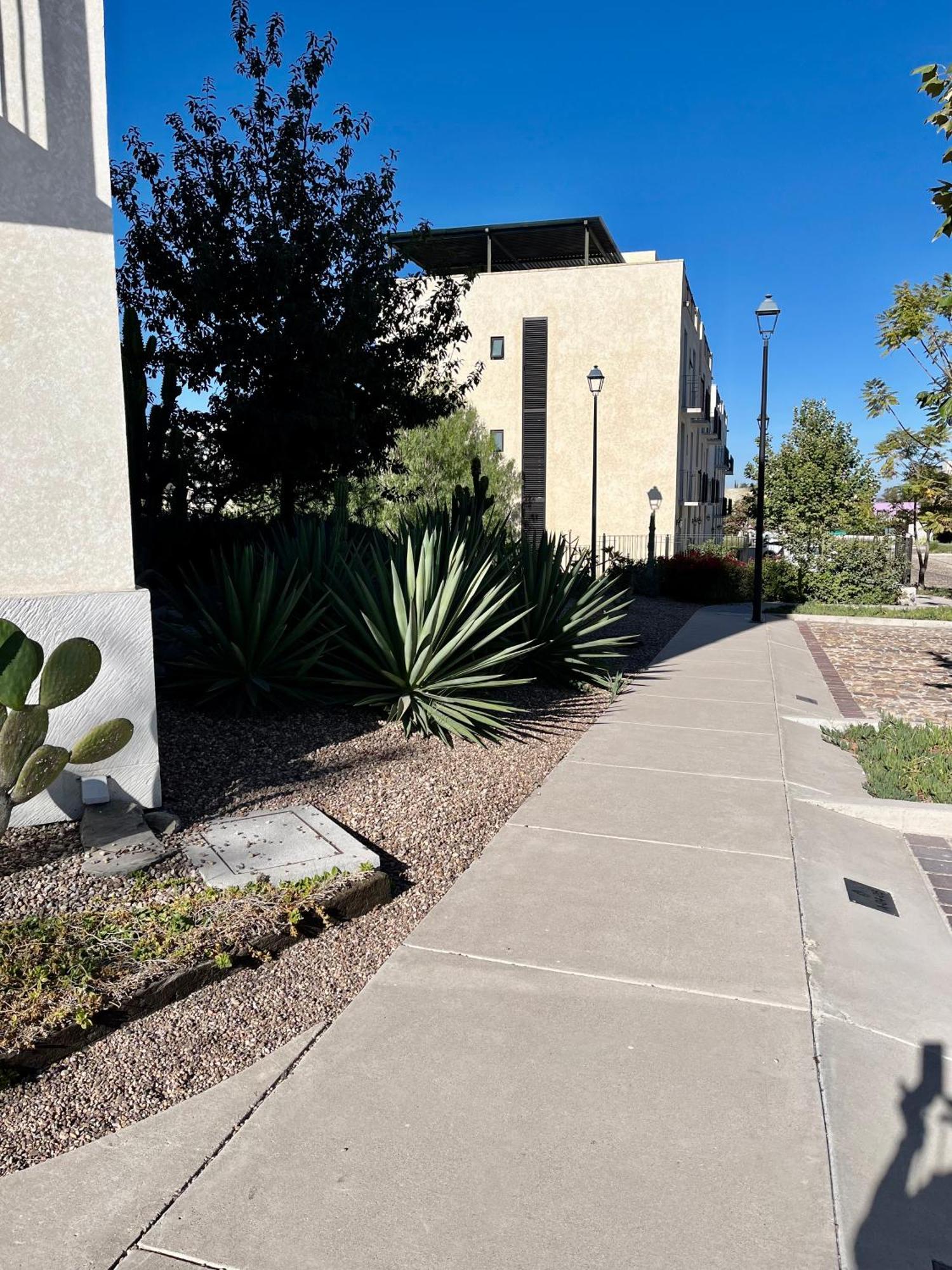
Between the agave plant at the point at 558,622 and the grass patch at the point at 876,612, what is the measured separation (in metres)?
11.7

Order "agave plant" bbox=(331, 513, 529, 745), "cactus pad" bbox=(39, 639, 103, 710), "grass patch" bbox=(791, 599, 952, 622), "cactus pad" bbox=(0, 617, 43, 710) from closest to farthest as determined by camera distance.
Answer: "cactus pad" bbox=(0, 617, 43, 710)
"cactus pad" bbox=(39, 639, 103, 710)
"agave plant" bbox=(331, 513, 529, 745)
"grass patch" bbox=(791, 599, 952, 622)

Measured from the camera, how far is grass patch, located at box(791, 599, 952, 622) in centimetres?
1973

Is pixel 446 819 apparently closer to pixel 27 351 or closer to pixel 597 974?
pixel 597 974

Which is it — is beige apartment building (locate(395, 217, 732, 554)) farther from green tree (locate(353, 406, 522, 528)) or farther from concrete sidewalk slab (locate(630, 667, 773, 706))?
concrete sidewalk slab (locate(630, 667, 773, 706))

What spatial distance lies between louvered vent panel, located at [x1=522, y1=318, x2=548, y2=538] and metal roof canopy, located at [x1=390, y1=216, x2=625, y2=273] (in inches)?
126

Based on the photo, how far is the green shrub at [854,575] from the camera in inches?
906

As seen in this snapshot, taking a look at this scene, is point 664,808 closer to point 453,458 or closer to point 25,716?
point 25,716

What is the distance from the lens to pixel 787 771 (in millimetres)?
6879

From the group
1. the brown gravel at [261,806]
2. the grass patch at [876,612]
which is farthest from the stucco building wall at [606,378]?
the brown gravel at [261,806]

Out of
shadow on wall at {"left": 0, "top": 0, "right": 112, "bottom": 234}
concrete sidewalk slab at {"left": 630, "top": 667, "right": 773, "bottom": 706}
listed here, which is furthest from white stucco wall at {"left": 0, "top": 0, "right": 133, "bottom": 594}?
concrete sidewalk slab at {"left": 630, "top": 667, "right": 773, "bottom": 706}

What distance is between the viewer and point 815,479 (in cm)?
3519

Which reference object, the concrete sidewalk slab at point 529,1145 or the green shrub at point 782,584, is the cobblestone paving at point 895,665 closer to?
the green shrub at point 782,584

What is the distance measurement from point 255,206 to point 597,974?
45.9ft

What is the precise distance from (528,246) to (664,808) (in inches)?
1471
